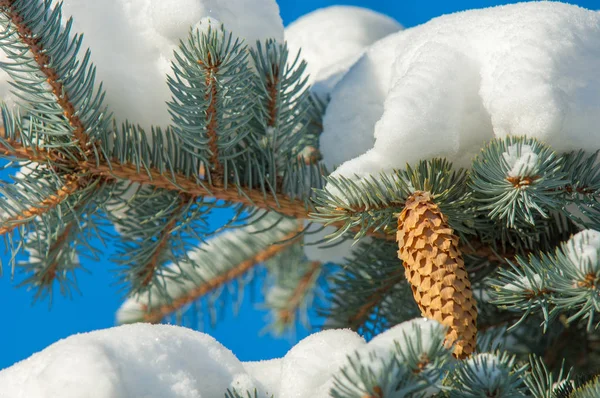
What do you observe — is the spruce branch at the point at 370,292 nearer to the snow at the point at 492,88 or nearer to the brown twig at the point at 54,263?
the snow at the point at 492,88

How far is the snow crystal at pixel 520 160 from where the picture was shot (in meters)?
0.53

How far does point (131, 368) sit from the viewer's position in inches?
18.8

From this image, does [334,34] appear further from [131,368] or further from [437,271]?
[131,368]

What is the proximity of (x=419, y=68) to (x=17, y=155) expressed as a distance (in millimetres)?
416

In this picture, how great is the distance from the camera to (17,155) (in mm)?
644

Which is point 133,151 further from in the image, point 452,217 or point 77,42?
point 452,217

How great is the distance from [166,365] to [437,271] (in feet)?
0.78

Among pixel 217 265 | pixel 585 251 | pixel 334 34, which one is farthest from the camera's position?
pixel 334 34

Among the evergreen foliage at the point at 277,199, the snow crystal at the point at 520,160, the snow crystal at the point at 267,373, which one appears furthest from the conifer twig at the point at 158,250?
the snow crystal at the point at 520,160

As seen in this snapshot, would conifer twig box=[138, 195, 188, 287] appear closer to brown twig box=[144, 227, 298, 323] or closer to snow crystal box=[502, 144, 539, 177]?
brown twig box=[144, 227, 298, 323]

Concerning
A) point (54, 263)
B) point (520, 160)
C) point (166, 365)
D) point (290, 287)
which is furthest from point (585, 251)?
point (290, 287)

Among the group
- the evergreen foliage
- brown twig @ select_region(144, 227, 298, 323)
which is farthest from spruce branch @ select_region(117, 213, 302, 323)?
the evergreen foliage

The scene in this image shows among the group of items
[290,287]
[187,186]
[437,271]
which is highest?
[187,186]

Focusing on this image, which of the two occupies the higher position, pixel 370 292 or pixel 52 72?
pixel 52 72
